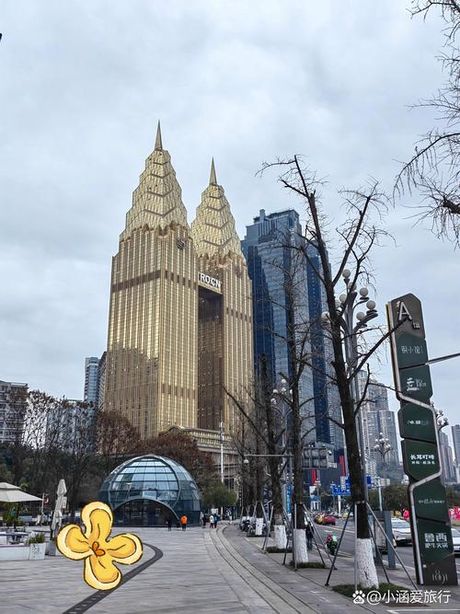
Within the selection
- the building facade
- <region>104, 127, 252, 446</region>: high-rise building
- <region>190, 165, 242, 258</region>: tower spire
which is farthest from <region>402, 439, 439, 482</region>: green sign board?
<region>190, 165, 242, 258</region>: tower spire

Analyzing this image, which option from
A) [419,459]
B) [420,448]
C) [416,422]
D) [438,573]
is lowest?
[438,573]

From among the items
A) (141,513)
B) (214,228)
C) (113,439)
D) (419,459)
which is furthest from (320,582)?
(214,228)

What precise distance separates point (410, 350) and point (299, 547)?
7599mm

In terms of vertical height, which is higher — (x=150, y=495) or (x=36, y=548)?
(x=150, y=495)

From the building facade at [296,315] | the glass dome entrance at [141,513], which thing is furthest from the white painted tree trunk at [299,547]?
the glass dome entrance at [141,513]

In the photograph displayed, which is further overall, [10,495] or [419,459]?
[10,495]

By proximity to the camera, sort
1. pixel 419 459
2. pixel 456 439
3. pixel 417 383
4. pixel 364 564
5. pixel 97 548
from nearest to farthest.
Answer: pixel 97 548, pixel 364 564, pixel 419 459, pixel 417 383, pixel 456 439

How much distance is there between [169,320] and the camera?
147000 millimetres

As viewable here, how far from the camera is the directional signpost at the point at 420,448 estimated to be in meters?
13.8

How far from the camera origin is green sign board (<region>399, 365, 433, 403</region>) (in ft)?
48.6

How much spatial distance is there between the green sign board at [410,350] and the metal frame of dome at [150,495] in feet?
133

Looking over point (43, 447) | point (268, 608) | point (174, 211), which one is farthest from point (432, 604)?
point (174, 211)

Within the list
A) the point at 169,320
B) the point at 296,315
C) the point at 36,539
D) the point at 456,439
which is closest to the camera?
the point at 296,315

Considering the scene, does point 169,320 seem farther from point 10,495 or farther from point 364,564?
point 364,564
